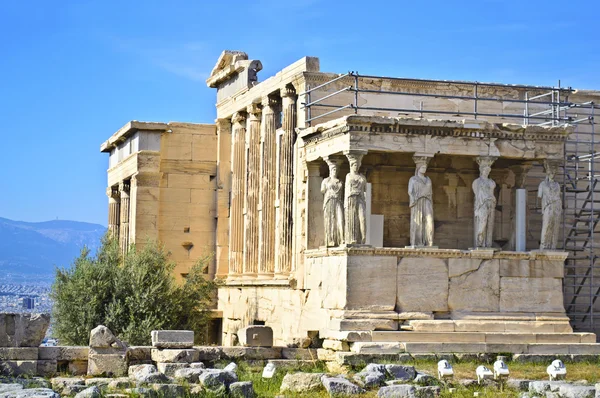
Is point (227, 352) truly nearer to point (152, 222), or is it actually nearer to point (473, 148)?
point (473, 148)

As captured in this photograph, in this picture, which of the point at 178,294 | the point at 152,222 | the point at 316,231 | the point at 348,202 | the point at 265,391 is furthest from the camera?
the point at 152,222

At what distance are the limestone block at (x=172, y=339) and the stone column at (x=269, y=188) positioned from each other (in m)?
7.07

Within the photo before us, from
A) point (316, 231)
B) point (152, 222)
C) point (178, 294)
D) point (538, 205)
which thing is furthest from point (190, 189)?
point (538, 205)

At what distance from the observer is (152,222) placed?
30797 mm

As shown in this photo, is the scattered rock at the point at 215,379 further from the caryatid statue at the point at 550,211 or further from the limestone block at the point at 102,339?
the caryatid statue at the point at 550,211

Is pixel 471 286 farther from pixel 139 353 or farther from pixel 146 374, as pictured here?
pixel 146 374

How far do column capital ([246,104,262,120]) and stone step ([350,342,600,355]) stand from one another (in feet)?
28.4

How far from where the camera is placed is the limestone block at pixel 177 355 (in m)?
19.9

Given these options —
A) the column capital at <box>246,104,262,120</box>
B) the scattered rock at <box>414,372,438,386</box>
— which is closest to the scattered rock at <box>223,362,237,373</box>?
the scattered rock at <box>414,372,438,386</box>

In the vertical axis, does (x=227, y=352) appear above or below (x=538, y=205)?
below

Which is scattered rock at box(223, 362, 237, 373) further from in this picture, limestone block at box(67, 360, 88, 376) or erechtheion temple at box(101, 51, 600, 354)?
erechtheion temple at box(101, 51, 600, 354)

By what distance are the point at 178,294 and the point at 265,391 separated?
34.2 feet

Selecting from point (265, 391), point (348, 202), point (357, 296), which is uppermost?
point (348, 202)

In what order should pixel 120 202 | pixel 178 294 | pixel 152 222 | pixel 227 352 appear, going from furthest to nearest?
pixel 120 202 < pixel 152 222 < pixel 178 294 < pixel 227 352
